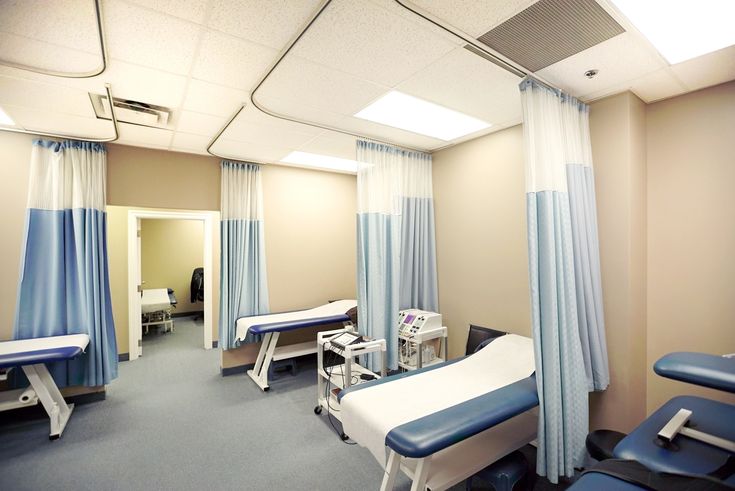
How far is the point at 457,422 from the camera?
1552 millimetres

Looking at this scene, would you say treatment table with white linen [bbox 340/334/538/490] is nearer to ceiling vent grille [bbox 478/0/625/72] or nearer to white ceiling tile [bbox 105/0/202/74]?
ceiling vent grille [bbox 478/0/625/72]

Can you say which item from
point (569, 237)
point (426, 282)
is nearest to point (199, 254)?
point (426, 282)

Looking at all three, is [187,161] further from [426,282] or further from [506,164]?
[506,164]

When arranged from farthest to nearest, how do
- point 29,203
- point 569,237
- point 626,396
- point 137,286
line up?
point 137,286 → point 29,203 → point 626,396 → point 569,237

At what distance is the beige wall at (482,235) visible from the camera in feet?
9.34

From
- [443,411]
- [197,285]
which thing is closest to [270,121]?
[443,411]

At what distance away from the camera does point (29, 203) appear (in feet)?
9.53

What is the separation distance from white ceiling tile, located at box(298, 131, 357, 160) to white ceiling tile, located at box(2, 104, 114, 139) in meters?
1.68

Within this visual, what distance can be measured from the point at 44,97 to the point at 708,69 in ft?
13.5

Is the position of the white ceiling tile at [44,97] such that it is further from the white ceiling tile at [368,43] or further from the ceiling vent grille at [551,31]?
the ceiling vent grille at [551,31]

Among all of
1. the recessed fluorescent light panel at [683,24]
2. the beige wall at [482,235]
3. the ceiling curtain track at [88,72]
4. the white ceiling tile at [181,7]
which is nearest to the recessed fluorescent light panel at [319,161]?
the beige wall at [482,235]

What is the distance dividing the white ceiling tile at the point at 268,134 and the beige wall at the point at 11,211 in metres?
1.78

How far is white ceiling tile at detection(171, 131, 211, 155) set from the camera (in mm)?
3096

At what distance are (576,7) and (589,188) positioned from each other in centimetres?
120
